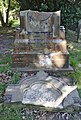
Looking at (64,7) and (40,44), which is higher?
(64,7)

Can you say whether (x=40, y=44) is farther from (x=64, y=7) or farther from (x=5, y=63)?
(x=64, y=7)

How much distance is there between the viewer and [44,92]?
5.32 metres

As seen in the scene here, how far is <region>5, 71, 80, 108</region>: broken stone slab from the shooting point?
5125mm

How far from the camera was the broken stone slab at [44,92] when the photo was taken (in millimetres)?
5125

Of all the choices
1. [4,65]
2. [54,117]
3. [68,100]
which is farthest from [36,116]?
[4,65]

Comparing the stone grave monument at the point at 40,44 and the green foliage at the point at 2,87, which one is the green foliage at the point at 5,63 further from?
the green foliage at the point at 2,87

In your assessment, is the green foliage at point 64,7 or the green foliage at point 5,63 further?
the green foliage at point 64,7

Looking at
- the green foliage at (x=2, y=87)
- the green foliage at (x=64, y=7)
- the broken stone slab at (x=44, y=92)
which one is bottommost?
the green foliage at (x=2, y=87)

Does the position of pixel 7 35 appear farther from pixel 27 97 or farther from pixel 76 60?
pixel 27 97

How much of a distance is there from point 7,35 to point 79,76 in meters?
5.43

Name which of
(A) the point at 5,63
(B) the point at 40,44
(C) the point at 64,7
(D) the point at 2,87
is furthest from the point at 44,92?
(C) the point at 64,7

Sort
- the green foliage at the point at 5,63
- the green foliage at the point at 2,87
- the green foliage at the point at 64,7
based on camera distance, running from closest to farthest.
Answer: the green foliage at the point at 2,87 < the green foliage at the point at 5,63 < the green foliage at the point at 64,7

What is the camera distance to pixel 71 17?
33.2 ft

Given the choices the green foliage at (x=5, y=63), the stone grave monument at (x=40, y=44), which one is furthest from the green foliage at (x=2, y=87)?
the stone grave monument at (x=40, y=44)
